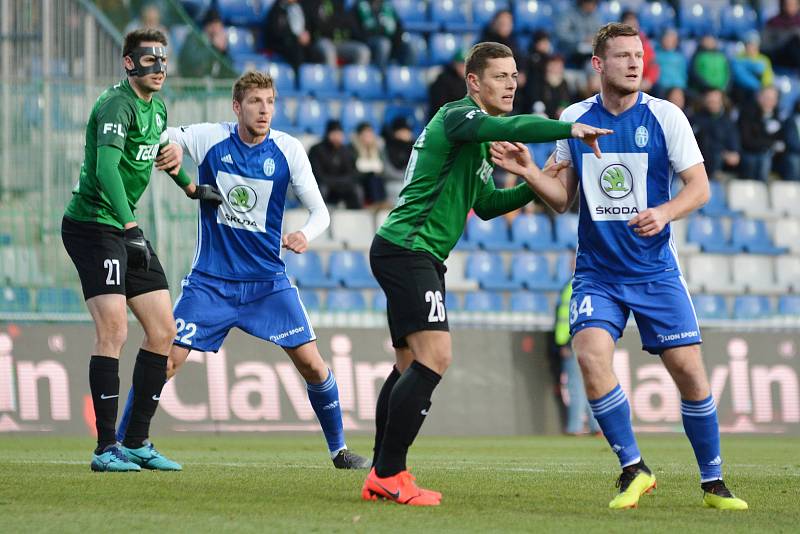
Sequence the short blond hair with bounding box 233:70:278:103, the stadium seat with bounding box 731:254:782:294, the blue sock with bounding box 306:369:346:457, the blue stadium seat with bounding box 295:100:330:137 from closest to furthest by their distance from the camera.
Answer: the short blond hair with bounding box 233:70:278:103, the blue sock with bounding box 306:369:346:457, the blue stadium seat with bounding box 295:100:330:137, the stadium seat with bounding box 731:254:782:294

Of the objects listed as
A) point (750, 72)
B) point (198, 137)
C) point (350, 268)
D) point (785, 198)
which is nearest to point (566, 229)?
point (350, 268)

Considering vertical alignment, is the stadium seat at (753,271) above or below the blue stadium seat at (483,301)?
above

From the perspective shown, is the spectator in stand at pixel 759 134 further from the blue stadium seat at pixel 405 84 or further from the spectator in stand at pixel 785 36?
the blue stadium seat at pixel 405 84

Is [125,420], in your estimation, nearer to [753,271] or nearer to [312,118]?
[312,118]

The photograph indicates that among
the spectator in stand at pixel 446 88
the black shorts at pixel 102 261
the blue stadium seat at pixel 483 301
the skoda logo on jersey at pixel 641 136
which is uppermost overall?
the spectator in stand at pixel 446 88

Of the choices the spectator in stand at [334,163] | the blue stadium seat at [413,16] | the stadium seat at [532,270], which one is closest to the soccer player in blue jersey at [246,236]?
the spectator in stand at [334,163]

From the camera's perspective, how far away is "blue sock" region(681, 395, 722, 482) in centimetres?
716

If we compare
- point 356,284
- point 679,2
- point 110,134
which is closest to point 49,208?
point 356,284

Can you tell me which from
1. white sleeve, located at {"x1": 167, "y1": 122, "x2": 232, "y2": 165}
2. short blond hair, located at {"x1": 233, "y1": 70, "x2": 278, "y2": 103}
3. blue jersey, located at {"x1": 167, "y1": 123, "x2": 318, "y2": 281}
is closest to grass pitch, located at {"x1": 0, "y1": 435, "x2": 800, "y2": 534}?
blue jersey, located at {"x1": 167, "y1": 123, "x2": 318, "y2": 281}

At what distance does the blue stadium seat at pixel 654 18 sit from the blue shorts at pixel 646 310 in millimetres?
17812

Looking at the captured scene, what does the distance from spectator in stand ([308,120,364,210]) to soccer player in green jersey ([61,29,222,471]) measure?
940 centimetres

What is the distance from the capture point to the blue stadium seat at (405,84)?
Result: 21.0 m

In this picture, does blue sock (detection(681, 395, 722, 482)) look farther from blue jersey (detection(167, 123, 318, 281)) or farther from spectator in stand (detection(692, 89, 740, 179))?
spectator in stand (detection(692, 89, 740, 179))

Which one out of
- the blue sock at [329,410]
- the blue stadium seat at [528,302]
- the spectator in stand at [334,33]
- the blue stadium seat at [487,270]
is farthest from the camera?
the spectator in stand at [334,33]
